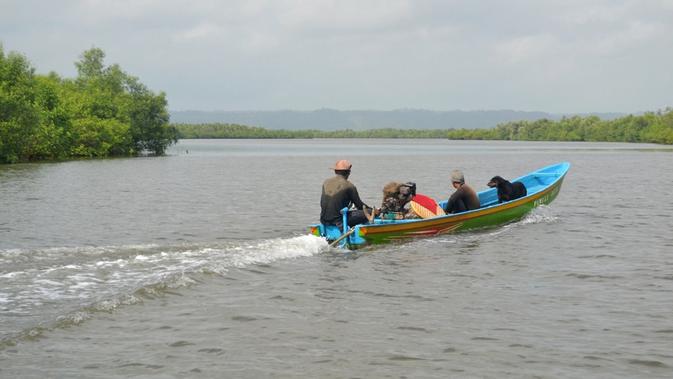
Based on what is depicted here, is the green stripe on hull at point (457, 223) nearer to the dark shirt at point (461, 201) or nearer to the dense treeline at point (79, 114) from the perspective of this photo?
the dark shirt at point (461, 201)

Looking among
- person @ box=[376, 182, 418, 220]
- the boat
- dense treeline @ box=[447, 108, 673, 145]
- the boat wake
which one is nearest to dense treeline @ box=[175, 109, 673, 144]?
dense treeline @ box=[447, 108, 673, 145]

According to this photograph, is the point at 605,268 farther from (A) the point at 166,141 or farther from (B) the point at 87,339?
(A) the point at 166,141

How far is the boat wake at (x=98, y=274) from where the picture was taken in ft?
35.0

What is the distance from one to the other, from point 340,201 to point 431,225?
8.21 feet

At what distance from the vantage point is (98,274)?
13.4m

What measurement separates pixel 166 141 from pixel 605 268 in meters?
80.4

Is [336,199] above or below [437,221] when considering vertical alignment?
above

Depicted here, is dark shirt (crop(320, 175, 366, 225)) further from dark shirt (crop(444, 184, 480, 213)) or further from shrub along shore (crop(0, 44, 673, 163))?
shrub along shore (crop(0, 44, 673, 163))

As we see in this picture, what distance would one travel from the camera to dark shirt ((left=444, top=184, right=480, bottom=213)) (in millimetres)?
19828

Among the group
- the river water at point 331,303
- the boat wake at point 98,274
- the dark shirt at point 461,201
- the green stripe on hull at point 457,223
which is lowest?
the river water at point 331,303

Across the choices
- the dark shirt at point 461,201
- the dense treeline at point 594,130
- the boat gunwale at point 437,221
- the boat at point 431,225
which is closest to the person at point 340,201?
the boat at point 431,225

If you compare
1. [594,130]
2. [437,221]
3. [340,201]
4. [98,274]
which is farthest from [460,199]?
[594,130]

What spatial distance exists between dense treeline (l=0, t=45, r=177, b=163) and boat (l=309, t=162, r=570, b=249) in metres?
42.1

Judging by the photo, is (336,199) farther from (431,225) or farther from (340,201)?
(431,225)
